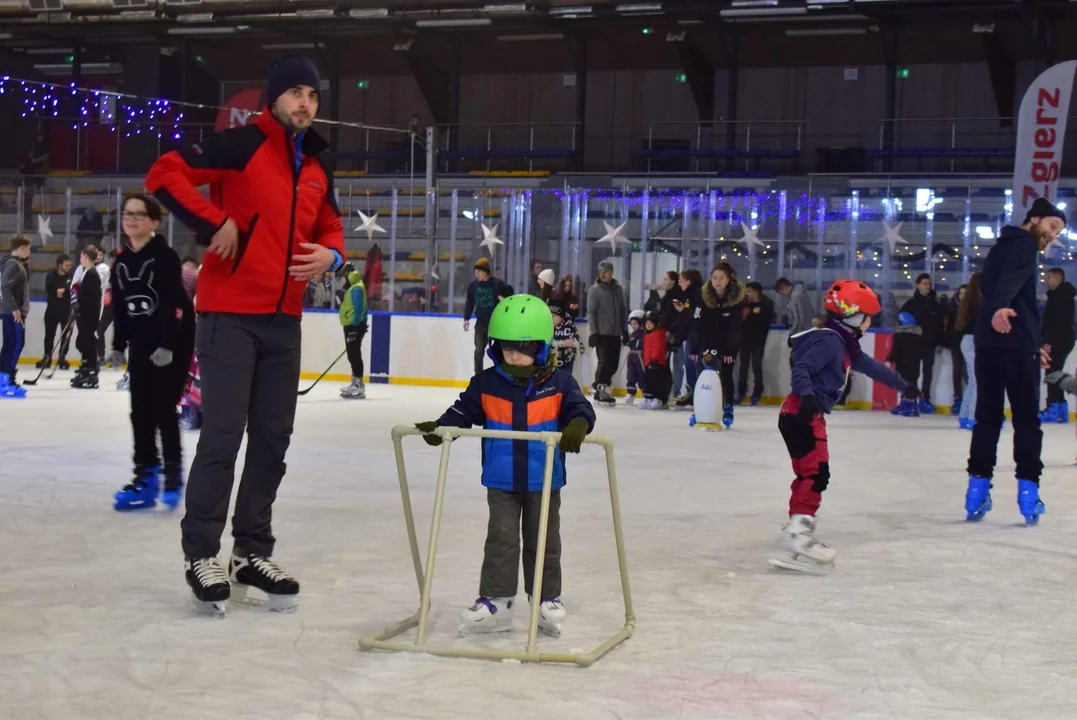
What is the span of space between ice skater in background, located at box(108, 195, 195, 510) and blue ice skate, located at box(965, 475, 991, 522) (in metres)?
3.60

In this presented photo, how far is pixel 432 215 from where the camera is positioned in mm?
16875

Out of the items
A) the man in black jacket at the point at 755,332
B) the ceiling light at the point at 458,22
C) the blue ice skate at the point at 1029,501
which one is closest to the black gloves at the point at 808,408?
the blue ice skate at the point at 1029,501

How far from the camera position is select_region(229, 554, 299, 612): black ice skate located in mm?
3752

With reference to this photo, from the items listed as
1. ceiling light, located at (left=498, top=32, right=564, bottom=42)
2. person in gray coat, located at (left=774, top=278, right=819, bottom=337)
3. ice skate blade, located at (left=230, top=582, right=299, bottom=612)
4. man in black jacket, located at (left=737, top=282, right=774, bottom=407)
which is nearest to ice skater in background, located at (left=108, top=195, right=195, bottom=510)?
ice skate blade, located at (left=230, top=582, right=299, bottom=612)

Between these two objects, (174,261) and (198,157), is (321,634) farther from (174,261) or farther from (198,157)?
(174,261)

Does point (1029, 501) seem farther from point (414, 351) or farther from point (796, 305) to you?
point (414, 351)

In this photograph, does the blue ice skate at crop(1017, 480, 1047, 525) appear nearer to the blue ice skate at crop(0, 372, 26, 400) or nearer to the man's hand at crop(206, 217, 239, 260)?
the man's hand at crop(206, 217, 239, 260)

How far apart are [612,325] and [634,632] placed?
10534 millimetres

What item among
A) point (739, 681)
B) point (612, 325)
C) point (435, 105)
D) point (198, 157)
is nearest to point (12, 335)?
point (612, 325)

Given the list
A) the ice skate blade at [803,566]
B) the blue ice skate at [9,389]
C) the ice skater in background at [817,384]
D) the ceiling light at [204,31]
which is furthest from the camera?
the ceiling light at [204,31]

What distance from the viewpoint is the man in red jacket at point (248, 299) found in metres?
3.69

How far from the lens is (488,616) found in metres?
3.52

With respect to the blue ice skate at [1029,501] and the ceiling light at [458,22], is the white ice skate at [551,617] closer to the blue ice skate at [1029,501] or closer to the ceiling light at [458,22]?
the blue ice skate at [1029,501]

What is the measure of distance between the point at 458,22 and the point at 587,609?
20.3 meters
